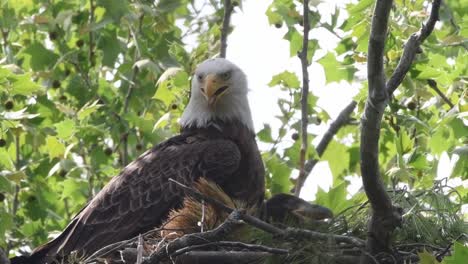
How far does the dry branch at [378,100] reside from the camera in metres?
6.44

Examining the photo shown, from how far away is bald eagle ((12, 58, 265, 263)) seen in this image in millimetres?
8672

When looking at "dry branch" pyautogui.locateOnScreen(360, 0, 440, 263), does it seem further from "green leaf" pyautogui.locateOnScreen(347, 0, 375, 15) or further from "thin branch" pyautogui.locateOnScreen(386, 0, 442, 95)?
"green leaf" pyautogui.locateOnScreen(347, 0, 375, 15)

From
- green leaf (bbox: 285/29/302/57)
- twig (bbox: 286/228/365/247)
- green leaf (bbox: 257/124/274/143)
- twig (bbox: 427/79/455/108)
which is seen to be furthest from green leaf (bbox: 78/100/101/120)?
twig (bbox: 286/228/365/247)

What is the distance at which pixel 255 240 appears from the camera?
295 inches

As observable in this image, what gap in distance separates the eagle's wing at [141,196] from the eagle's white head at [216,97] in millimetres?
510

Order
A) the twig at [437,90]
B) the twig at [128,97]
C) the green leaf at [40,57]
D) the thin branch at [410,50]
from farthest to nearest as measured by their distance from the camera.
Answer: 1. the green leaf at [40,57]
2. the twig at [128,97]
3. the twig at [437,90]
4. the thin branch at [410,50]

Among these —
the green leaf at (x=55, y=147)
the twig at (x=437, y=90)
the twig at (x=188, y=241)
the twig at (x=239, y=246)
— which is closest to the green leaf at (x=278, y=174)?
the twig at (x=437, y=90)

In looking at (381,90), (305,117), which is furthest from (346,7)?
(381,90)

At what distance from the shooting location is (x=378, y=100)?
6535 millimetres

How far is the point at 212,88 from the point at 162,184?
97 centimetres

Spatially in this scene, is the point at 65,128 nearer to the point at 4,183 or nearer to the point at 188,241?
the point at 4,183

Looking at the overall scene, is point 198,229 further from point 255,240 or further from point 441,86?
point 441,86

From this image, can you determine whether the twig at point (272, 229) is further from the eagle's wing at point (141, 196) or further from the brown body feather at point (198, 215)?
the eagle's wing at point (141, 196)

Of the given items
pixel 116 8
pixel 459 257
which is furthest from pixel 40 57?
pixel 459 257
